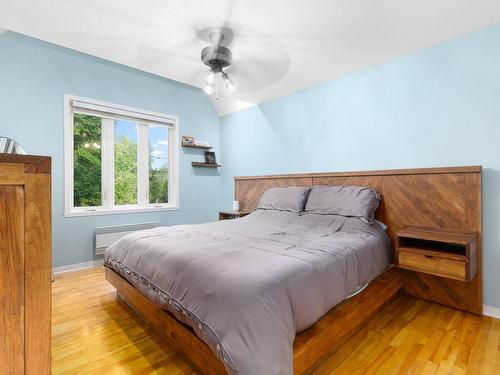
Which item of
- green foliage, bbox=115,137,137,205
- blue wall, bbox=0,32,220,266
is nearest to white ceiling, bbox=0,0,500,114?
blue wall, bbox=0,32,220,266

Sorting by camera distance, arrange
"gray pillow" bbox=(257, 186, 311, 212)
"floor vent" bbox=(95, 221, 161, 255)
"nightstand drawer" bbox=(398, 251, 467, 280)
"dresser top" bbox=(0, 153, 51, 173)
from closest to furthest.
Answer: "dresser top" bbox=(0, 153, 51, 173)
"nightstand drawer" bbox=(398, 251, 467, 280)
"gray pillow" bbox=(257, 186, 311, 212)
"floor vent" bbox=(95, 221, 161, 255)

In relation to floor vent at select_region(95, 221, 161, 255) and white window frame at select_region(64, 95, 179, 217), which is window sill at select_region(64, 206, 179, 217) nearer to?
white window frame at select_region(64, 95, 179, 217)

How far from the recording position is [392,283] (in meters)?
2.11

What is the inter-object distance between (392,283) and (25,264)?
2309 mm

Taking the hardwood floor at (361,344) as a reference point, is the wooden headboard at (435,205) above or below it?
above

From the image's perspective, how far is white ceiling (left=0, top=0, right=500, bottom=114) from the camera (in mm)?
1871

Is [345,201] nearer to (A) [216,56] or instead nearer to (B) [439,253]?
(B) [439,253]

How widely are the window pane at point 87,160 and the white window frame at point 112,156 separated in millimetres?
64

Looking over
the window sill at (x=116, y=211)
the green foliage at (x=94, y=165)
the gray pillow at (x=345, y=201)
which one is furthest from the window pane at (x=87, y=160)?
the gray pillow at (x=345, y=201)

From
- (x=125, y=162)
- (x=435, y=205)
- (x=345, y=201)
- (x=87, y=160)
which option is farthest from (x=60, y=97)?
(x=435, y=205)

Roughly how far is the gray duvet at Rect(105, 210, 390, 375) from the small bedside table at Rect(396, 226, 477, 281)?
184mm

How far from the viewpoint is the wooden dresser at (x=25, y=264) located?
708 millimetres

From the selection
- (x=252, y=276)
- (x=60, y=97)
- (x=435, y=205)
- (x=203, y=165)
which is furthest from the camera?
(x=203, y=165)

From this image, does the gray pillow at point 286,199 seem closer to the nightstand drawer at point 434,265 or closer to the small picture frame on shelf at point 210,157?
the nightstand drawer at point 434,265
